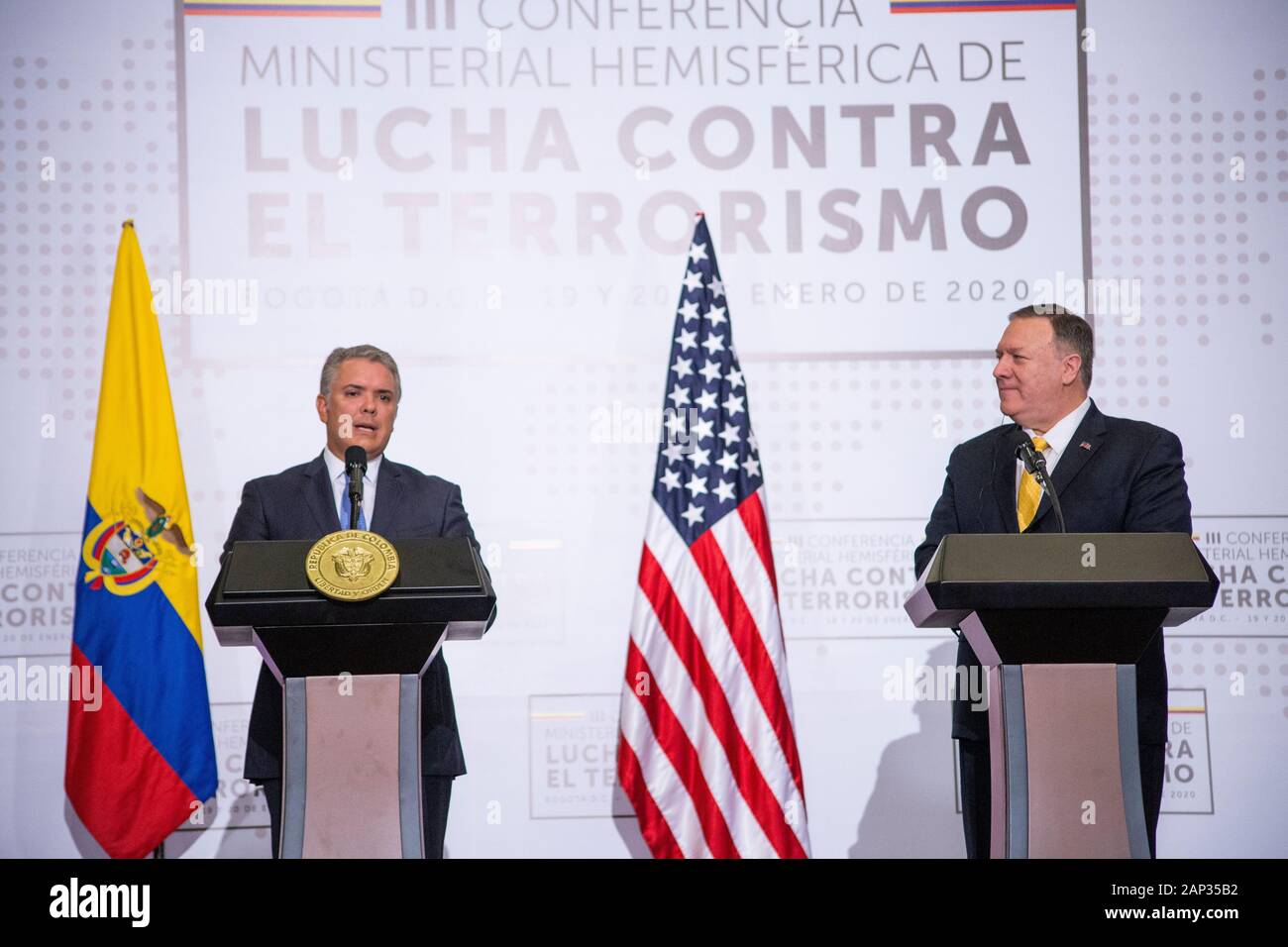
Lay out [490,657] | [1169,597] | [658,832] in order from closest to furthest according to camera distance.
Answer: [1169,597]
[658,832]
[490,657]

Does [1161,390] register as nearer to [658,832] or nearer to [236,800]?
[658,832]

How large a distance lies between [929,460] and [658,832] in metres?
1.74

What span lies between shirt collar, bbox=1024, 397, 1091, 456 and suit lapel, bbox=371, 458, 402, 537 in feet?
6.14

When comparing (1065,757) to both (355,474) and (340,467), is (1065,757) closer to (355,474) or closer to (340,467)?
(355,474)

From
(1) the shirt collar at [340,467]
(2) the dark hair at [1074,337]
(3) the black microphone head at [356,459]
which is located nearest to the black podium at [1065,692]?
(2) the dark hair at [1074,337]

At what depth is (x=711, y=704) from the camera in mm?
4652

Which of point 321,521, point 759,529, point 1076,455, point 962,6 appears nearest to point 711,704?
point 759,529

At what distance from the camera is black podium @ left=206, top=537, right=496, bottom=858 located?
9.74ft

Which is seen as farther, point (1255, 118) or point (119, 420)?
point (1255, 118)

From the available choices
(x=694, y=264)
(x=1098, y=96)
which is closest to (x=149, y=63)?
(x=694, y=264)

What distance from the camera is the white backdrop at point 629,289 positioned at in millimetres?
4922

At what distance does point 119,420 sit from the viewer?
4.71 metres
